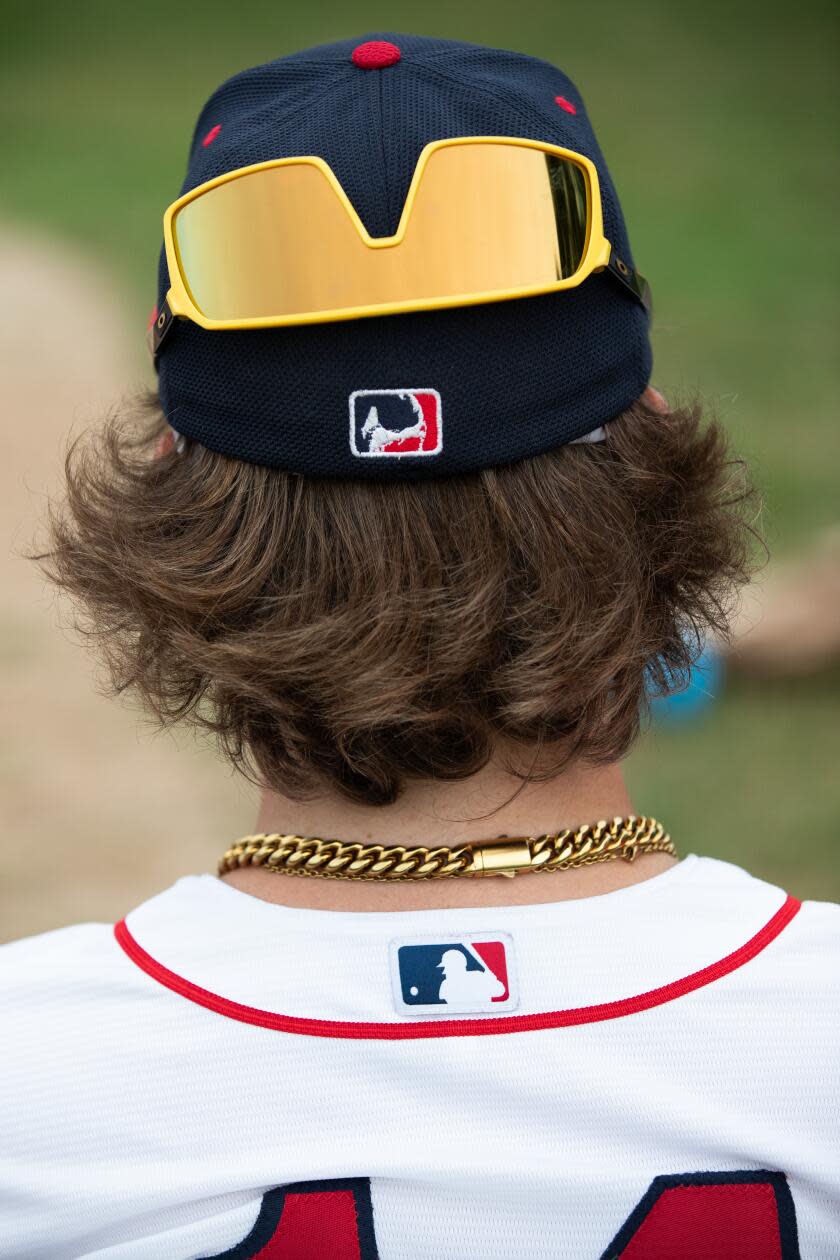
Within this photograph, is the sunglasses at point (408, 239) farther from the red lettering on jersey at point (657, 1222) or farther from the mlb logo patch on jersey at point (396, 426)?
the red lettering on jersey at point (657, 1222)

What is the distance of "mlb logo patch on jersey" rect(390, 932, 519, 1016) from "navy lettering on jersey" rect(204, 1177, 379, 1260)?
130 mm

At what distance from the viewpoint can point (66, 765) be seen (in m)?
3.46

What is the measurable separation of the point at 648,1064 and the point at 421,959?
0.18m

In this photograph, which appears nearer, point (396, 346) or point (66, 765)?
point (396, 346)

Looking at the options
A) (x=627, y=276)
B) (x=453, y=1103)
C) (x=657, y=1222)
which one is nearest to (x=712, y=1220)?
(x=657, y=1222)

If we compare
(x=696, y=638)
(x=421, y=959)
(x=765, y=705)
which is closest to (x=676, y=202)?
(x=765, y=705)

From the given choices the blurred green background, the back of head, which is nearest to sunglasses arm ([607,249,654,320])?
the back of head

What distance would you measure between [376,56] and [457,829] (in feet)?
2.09

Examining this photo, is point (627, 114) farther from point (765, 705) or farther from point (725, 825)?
point (725, 825)

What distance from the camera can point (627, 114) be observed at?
597cm

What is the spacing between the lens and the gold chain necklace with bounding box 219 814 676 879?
1004 mm

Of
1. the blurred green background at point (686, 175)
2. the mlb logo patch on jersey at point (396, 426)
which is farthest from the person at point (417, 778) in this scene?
the blurred green background at point (686, 175)

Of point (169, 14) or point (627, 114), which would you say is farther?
point (169, 14)

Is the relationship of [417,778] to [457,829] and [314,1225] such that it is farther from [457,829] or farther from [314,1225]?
[314,1225]
